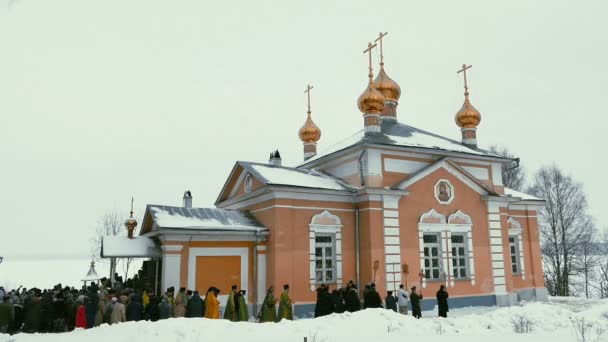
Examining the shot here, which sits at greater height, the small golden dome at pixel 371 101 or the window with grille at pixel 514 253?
the small golden dome at pixel 371 101

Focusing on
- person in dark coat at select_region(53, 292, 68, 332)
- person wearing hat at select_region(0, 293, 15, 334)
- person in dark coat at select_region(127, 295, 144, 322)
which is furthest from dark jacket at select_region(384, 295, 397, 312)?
person wearing hat at select_region(0, 293, 15, 334)

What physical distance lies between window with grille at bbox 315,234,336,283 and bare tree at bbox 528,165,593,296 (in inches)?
713

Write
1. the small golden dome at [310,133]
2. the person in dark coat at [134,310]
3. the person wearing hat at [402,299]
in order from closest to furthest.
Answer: the person in dark coat at [134,310]
the person wearing hat at [402,299]
the small golden dome at [310,133]

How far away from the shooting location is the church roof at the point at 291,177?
609 inches

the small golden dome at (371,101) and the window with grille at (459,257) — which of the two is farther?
the small golden dome at (371,101)

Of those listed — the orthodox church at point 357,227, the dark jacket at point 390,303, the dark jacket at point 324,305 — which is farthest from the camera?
the orthodox church at point 357,227

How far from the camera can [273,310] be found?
1281 centimetres

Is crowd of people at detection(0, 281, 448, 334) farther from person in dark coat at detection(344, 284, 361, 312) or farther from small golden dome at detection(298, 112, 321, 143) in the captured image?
small golden dome at detection(298, 112, 321, 143)

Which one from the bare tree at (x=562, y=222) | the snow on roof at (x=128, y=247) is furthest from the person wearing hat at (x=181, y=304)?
the bare tree at (x=562, y=222)

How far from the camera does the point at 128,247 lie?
14367 millimetres

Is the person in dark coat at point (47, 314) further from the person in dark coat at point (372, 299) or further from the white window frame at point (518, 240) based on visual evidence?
the white window frame at point (518, 240)

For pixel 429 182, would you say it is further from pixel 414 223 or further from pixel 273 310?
pixel 273 310

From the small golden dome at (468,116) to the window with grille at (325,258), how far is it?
865cm

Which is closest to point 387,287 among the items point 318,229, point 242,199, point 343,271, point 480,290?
point 343,271
